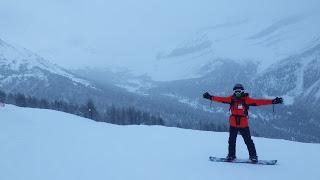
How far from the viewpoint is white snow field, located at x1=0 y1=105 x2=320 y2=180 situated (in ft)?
50.1

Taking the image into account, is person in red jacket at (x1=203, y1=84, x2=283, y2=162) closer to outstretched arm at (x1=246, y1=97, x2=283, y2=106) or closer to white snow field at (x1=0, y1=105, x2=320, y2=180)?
outstretched arm at (x1=246, y1=97, x2=283, y2=106)

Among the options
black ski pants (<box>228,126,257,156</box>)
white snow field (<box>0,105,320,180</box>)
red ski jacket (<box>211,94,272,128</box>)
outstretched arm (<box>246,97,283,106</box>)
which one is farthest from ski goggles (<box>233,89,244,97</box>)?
white snow field (<box>0,105,320,180</box>)

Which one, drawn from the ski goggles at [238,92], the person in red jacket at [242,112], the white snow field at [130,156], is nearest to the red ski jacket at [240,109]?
the person in red jacket at [242,112]

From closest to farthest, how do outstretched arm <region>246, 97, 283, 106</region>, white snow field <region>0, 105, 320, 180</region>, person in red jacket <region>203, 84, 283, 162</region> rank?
white snow field <region>0, 105, 320, 180</region>, outstretched arm <region>246, 97, 283, 106</region>, person in red jacket <region>203, 84, 283, 162</region>

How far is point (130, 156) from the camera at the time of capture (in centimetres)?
1842

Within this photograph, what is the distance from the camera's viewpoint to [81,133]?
24.9m

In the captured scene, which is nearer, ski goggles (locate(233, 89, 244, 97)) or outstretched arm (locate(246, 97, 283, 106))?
outstretched arm (locate(246, 97, 283, 106))

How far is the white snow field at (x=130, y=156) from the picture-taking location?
50.1 feet

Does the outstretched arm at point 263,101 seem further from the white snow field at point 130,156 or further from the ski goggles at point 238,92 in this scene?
the white snow field at point 130,156

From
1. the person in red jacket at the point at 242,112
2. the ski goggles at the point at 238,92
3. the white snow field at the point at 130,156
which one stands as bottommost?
the white snow field at the point at 130,156

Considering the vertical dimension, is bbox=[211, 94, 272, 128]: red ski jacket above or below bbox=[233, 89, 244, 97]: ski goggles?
below

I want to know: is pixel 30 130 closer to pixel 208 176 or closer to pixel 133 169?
pixel 133 169

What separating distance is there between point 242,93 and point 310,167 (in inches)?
130

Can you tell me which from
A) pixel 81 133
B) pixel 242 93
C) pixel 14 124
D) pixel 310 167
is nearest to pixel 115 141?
pixel 81 133
